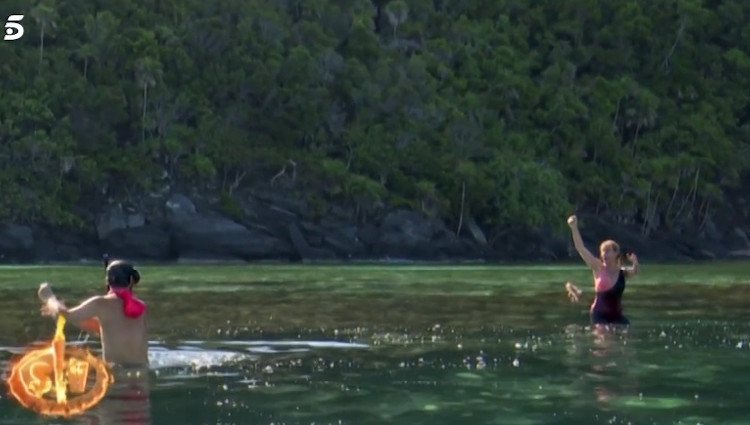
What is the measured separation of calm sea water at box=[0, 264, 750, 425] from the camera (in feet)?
49.4

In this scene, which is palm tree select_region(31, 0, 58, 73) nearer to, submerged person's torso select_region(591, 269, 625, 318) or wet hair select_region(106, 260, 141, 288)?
submerged person's torso select_region(591, 269, 625, 318)

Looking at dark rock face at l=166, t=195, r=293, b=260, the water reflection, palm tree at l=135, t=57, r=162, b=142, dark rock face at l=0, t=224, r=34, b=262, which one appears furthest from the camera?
palm tree at l=135, t=57, r=162, b=142

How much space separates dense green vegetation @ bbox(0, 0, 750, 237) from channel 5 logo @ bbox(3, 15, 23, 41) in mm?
509

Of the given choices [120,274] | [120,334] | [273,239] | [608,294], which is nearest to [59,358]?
[120,274]

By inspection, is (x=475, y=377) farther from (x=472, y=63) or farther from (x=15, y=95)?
(x=472, y=63)

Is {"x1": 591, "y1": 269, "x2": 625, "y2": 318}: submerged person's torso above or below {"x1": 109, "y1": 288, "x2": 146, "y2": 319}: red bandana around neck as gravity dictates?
below

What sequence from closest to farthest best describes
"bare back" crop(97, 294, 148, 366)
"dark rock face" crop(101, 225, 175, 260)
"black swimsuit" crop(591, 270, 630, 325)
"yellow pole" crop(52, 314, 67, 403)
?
"yellow pole" crop(52, 314, 67, 403) → "bare back" crop(97, 294, 148, 366) → "black swimsuit" crop(591, 270, 630, 325) → "dark rock face" crop(101, 225, 175, 260)

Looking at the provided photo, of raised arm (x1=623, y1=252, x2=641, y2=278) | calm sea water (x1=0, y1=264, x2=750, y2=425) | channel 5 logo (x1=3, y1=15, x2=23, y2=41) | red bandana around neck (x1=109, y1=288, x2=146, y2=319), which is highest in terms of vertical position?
channel 5 logo (x1=3, y1=15, x2=23, y2=41)

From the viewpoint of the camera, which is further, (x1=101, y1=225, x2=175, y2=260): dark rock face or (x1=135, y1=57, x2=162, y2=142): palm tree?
(x1=135, y1=57, x2=162, y2=142): palm tree

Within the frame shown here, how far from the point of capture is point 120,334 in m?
16.7

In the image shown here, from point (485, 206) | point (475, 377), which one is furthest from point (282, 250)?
point (475, 377)

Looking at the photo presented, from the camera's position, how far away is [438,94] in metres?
115

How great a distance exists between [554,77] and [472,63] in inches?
249

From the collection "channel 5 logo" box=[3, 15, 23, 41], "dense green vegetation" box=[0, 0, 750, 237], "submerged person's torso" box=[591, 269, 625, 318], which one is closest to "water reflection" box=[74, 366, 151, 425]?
"submerged person's torso" box=[591, 269, 625, 318]
